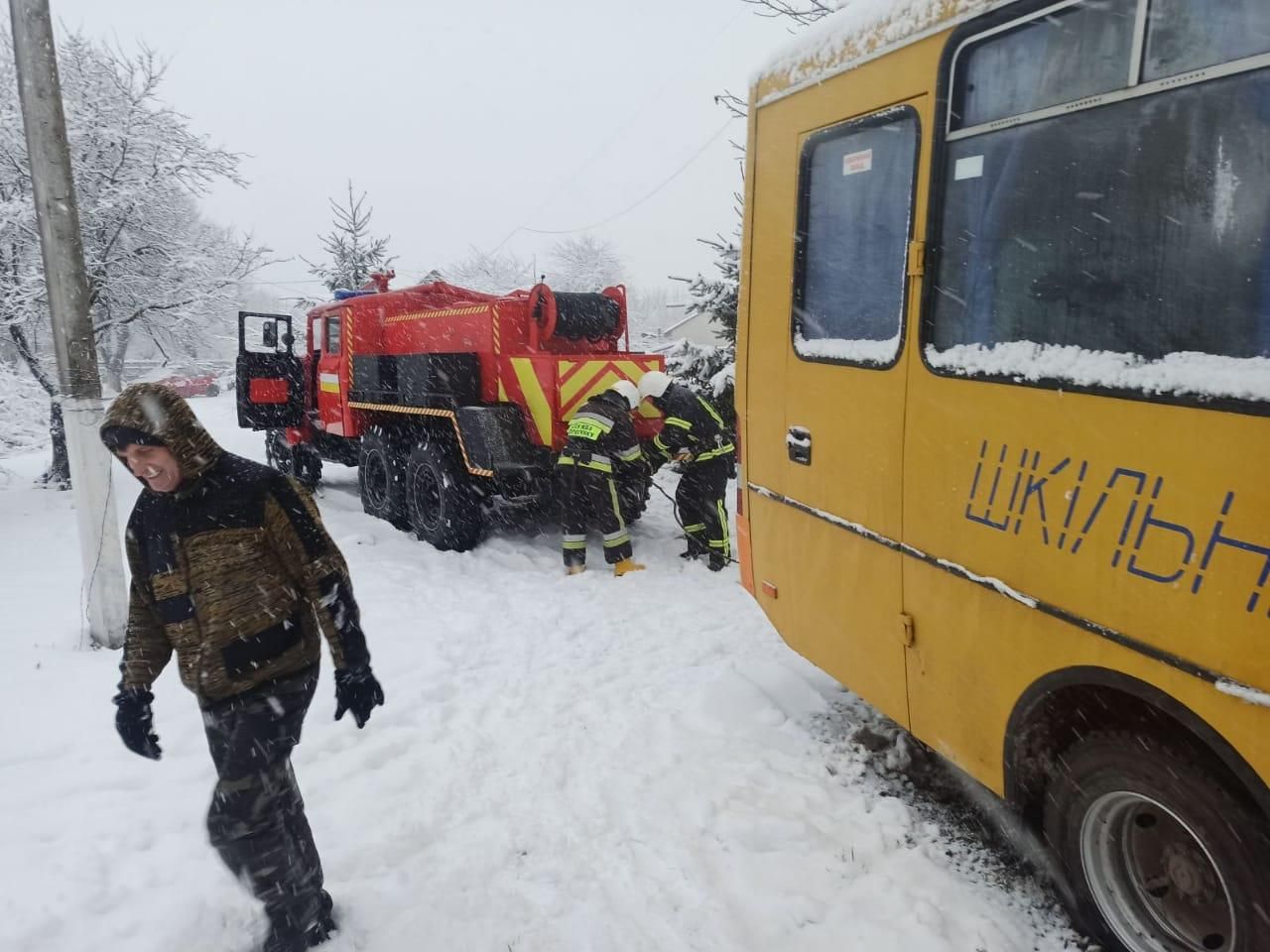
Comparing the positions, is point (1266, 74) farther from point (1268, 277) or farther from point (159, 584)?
point (159, 584)

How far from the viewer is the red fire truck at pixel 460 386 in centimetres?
678

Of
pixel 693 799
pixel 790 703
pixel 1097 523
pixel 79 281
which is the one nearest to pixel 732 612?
pixel 790 703

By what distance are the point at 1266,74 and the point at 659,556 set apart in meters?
5.65

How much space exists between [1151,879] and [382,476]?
7.75 metres

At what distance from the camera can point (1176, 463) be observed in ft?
5.81

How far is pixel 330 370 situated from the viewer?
9102mm

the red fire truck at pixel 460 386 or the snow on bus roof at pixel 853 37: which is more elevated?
the snow on bus roof at pixel 853 37

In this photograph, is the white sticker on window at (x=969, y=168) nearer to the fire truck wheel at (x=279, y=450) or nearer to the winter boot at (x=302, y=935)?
the winter boot at (x=302, y=935)

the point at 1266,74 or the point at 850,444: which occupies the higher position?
the point at 1266,74

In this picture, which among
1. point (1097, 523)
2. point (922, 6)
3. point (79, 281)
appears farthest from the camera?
point (79, 281)

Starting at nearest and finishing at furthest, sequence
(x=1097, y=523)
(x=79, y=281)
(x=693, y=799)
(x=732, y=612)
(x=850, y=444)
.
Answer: (x=1097, y=523), (x=850, y=444), (x=693, y=799), (x=79, y=281), (x=732, y=612)

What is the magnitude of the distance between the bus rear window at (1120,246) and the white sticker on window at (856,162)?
1.45 feet

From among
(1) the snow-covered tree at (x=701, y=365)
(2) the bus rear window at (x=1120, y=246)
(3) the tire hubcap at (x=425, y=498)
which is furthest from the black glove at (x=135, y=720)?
(1) the snow-covered tree at (x=701, y=365)

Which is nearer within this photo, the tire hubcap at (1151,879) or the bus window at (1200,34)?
the bus window at (1200,34)
